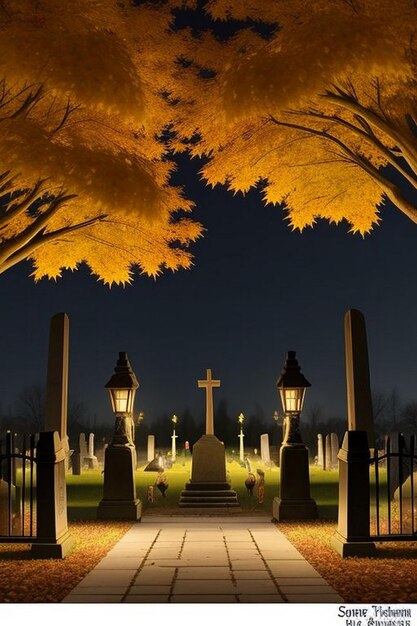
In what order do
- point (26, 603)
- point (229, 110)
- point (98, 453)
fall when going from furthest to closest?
point (98, 453), point (229, 110), point (26, 603)

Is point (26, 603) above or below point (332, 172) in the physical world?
below

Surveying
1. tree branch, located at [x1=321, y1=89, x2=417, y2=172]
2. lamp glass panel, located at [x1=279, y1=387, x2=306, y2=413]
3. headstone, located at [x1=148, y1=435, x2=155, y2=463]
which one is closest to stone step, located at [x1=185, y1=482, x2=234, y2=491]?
lamp glass panel, located at [x1=279, y1=387, x2=306, y2=413]

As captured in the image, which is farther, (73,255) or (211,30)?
(73,255)

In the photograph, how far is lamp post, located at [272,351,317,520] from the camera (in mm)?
14195

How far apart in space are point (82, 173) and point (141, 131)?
13.1ft

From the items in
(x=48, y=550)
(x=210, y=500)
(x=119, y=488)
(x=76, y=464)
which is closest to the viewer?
(x=48, y=550)

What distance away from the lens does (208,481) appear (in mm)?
Answer: 18469

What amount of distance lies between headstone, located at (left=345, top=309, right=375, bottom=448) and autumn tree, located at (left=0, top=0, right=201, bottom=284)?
415 cm

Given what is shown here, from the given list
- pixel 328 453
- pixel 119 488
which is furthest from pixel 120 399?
pixel 328 453

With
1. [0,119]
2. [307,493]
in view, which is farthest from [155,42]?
[307,493]

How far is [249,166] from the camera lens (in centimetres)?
1477

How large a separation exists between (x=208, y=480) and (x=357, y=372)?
23.4 feet

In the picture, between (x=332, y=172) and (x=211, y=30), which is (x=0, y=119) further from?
(x=332, y=172)

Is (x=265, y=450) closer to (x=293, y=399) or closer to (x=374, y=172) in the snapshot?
(x=293, y=399)
